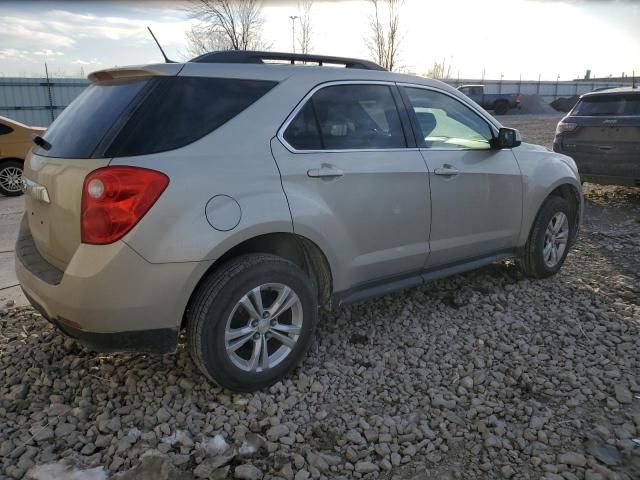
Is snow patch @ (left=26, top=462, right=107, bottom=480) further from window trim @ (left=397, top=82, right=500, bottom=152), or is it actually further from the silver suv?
window trim @ (left=397, top=82, right=500, bottom=152)

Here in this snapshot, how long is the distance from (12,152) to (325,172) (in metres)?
8.49

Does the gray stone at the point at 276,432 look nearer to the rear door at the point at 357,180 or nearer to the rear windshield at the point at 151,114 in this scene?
the rear door at the point at 357,180

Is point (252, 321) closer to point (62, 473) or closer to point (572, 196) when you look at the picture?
point (62, 473)

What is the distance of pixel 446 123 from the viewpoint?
404cm

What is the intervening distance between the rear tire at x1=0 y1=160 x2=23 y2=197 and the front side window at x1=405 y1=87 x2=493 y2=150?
8286 mm

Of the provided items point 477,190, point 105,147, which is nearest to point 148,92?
point 105,147

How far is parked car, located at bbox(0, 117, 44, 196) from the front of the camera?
944cm

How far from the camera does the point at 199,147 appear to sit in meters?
2.74

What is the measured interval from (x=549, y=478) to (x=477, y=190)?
215 centimetres

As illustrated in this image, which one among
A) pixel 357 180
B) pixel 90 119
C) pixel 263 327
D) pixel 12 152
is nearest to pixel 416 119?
pixel 357 180

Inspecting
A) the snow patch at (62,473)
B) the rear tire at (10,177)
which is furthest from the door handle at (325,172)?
the rear tire at (10,177)

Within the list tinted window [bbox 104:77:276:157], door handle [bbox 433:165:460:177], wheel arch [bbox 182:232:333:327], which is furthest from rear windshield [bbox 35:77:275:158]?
door handle [bbox 433:165:460:177]

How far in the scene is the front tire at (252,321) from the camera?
9.08 feet

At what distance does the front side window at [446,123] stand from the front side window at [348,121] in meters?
0.24
